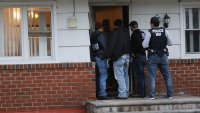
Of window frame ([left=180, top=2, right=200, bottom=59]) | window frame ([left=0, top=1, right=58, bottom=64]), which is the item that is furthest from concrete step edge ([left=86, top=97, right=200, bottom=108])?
window frame ([left=180, top=2, right=200, bottom=59])

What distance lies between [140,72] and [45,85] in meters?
2.24

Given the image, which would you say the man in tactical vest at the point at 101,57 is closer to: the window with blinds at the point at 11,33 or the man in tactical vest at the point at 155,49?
the man in tactical vest at the point at 155,49

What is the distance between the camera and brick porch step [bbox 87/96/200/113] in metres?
10.1

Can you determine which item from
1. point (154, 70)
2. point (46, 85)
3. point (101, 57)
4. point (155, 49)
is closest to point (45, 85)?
point (46, 85)

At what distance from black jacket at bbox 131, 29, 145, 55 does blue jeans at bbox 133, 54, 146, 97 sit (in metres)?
0.12

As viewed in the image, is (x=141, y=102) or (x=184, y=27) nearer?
(x=141, y=102)

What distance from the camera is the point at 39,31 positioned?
11289 millimetres

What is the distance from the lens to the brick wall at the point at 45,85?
35.9 feet

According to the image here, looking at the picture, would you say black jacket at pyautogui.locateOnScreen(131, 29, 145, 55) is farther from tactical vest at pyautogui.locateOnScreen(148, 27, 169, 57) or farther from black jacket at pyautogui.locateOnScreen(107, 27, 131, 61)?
tactical vest at pyautogui.locateOnScreen(148, 27, 169, 57)

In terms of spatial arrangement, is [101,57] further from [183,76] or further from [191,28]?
[191,28]

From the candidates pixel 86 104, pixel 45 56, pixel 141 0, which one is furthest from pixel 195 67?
pixel 45 56

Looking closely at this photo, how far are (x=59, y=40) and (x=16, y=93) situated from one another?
1567 millimetres

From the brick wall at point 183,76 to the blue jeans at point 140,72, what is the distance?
710mm

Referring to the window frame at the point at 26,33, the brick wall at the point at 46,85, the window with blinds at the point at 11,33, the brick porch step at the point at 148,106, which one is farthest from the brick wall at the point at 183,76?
the window with blinds at the point at 11,33
